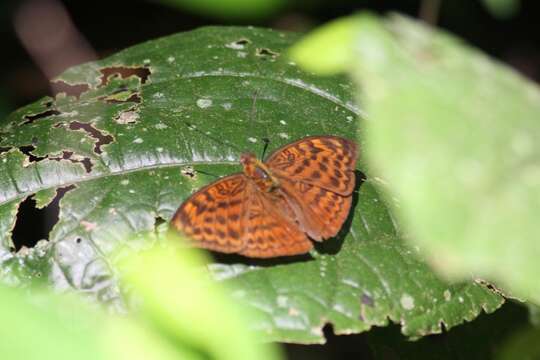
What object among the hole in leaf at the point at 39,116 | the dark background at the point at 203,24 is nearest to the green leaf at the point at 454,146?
the hole in leaf at the point at 39,116

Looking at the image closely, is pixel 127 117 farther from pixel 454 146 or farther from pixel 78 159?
pixel 454 146

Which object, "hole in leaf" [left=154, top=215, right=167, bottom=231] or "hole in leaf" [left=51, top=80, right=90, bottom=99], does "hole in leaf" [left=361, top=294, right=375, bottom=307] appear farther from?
"hole in leaf" [left=51, top=80, right=90, bottom=99]

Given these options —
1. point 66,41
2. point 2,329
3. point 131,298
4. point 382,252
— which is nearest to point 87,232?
point 131,298

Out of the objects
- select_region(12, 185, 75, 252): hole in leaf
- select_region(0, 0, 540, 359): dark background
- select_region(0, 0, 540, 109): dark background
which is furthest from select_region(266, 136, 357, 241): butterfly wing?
select_region(0, 0, 540, 109): dark background

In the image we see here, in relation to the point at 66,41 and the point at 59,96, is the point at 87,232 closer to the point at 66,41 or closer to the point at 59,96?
the point at 59,96

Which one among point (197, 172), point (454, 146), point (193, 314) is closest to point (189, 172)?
point (197, 172)
